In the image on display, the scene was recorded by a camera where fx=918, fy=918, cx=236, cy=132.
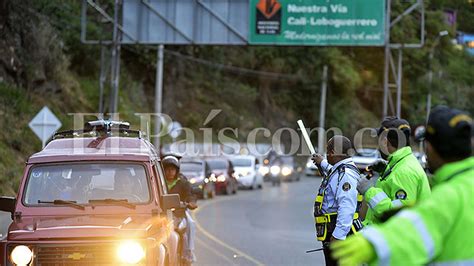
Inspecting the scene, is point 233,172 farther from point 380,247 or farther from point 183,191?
point 380,247

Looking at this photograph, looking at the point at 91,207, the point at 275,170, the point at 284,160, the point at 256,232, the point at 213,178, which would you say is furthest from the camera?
the point at 284,160

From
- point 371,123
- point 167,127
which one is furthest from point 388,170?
point 371,123

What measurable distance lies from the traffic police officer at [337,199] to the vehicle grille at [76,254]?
191 centimetres

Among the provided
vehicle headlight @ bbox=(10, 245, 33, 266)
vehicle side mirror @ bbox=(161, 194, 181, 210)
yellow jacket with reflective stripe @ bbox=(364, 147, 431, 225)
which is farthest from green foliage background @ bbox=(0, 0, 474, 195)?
yellow jacket with reflective stripe @ bbox=(364, 147, 431, 225)

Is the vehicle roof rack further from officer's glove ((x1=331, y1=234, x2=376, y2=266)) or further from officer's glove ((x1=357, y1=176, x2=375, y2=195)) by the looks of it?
officer's glove ((x1=331, y1=234, x2=376, y2=266))

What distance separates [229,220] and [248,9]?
32.6 feet

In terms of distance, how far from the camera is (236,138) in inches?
2159

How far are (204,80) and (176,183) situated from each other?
153ft

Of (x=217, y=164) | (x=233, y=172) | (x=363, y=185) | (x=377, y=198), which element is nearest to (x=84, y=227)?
(x=363, y=185)

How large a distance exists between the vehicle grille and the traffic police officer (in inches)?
75.3

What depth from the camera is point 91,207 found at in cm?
856

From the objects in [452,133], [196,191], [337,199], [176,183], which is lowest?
[196,191]

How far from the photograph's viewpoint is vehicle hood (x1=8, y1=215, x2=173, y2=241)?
778cm

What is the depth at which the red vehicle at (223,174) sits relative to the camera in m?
36.1
